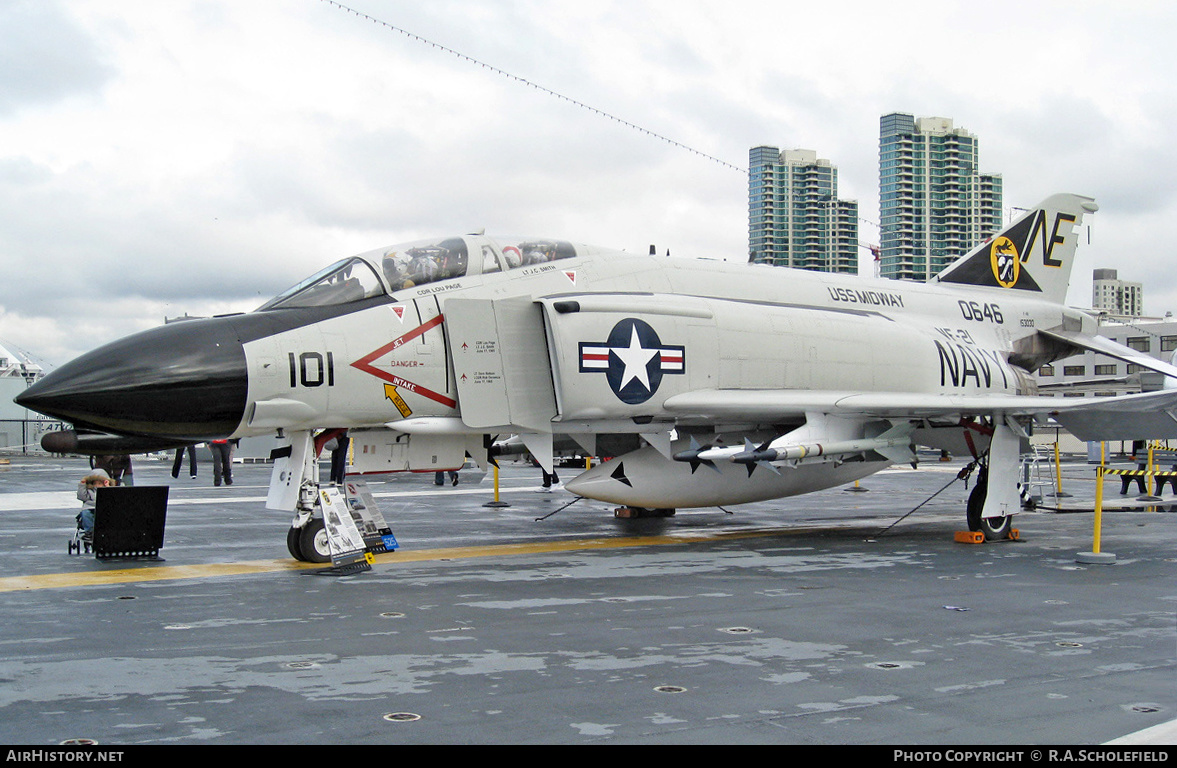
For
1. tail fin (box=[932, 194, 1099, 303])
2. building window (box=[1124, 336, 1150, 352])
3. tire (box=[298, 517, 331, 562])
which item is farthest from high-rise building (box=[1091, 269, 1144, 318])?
tire (box=[298, 517, 331, 562])

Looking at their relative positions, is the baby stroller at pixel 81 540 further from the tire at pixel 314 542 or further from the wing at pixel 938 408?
the wing at pixel 938 408

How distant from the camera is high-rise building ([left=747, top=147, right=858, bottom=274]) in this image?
194 ft

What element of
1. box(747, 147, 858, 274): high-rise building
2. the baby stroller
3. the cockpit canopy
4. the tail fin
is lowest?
the baby stroller

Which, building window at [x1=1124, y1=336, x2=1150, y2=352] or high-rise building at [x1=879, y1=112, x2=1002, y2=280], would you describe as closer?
building window at [x1=1124, y1=336, x2=1150, y2=352]

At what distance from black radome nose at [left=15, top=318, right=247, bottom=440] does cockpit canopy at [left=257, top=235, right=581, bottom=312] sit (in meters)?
0.90

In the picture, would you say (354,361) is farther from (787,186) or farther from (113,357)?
(787,186)

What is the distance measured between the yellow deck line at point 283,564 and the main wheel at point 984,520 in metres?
2.36

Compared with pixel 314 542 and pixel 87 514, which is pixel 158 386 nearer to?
pixel 314 542

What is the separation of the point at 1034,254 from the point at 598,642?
12.7 m

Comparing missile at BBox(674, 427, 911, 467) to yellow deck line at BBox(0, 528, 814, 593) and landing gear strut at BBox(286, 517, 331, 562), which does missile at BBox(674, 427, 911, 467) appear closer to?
yellow deck line at BBox(0, 528, 814, 593)

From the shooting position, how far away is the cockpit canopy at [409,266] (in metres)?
9.91

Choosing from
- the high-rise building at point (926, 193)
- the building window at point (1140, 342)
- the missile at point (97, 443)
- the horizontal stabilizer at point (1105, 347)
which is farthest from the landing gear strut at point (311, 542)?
the building window at point (1140, 342)

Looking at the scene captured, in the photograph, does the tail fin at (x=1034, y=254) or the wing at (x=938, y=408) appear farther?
the tail fin at (x=1034, y=254)

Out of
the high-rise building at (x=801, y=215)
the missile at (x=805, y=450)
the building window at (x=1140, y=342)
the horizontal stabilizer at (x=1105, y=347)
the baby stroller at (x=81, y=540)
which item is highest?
the high-rise building at (x=801, y=215)
